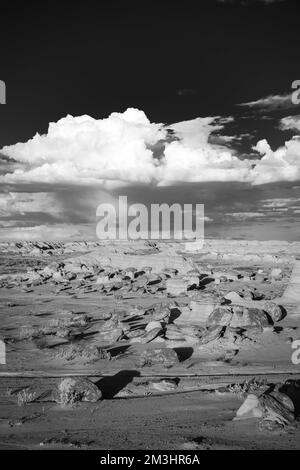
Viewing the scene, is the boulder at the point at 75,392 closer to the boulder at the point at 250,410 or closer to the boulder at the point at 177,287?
the boulder at the point at 250,410

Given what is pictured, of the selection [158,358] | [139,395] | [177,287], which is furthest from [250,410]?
[177,287]

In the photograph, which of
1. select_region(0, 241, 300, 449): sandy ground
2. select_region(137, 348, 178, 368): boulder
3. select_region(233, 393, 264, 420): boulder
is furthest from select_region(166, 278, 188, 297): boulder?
select_region(233, 393, 264, 420): boulder

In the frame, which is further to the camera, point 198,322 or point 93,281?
point 93,281

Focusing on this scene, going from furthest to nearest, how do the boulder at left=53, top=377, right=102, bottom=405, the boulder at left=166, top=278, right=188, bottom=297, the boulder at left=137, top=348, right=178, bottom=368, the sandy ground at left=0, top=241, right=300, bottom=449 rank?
the boulder at left=166, top=278, right=188, bottom=297 → the boulder at left=137, top=348, right=178, bottom=368 → the boulder at left=53, top=377, right=102, bottom=405 → the sandy ground at left=0, top=241, right=300, bottom=449

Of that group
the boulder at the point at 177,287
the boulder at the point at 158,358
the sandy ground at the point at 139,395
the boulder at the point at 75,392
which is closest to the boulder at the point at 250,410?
the sandy ground at the point at 139,395

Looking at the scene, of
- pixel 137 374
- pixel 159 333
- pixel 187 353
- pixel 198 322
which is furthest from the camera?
pixel 198 322

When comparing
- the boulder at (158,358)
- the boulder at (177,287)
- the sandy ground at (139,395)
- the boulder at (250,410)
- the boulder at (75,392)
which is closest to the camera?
the sandy ground at (139,395)

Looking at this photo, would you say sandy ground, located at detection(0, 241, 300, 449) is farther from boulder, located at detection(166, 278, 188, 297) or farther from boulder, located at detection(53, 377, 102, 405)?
boulder, located at detection(166, 278, 188, 297)

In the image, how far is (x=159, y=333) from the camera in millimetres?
19109

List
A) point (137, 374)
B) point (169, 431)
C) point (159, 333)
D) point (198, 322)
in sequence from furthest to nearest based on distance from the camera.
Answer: point (198, 322) < point (159, 333) < point (137, 374) < point (169, 431)

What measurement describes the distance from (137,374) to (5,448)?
6196 mm

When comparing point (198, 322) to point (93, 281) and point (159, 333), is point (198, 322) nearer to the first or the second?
point (159, 333)

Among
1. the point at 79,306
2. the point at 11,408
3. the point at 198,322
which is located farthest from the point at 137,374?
the point at 79,306

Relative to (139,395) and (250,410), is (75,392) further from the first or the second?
(250,410)
